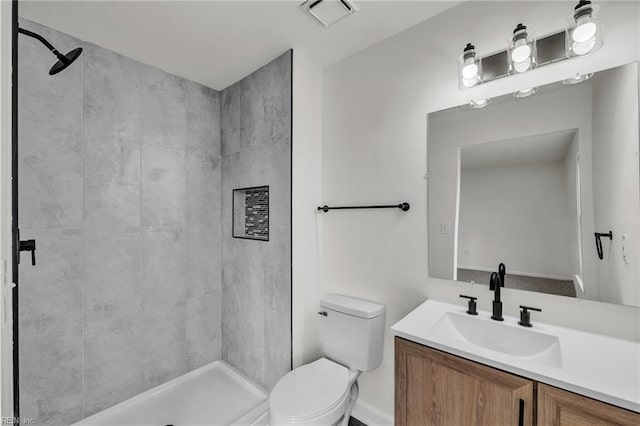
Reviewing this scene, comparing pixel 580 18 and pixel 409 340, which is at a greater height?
pixel 580 18

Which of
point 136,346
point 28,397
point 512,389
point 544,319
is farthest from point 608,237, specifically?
point 28,397

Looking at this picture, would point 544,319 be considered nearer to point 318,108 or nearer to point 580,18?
point 580,18

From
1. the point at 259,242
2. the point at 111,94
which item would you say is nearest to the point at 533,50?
the point at 259,242

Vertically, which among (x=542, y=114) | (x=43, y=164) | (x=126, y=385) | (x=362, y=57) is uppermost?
(x=362, y=57)

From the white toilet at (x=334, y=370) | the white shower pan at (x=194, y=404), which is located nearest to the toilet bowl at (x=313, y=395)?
the white toilet at (x=334, y=370)

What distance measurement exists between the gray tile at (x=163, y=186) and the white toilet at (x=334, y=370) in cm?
132

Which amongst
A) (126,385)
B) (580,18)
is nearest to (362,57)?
(580,18)

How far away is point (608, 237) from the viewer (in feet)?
3.70

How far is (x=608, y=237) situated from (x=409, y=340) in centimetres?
88

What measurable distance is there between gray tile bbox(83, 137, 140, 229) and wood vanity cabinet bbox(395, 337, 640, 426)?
189 cm

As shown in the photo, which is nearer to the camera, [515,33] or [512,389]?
[512,389]

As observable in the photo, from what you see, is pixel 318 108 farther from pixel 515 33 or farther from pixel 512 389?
pixel 512 389

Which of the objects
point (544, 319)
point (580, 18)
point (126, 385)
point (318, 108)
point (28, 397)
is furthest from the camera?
point (318, 108)

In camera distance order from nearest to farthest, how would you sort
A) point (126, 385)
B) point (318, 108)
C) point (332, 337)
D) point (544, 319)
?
point (544, 319) < point (332, 337) < point (126, 385) < point (318, 108)
